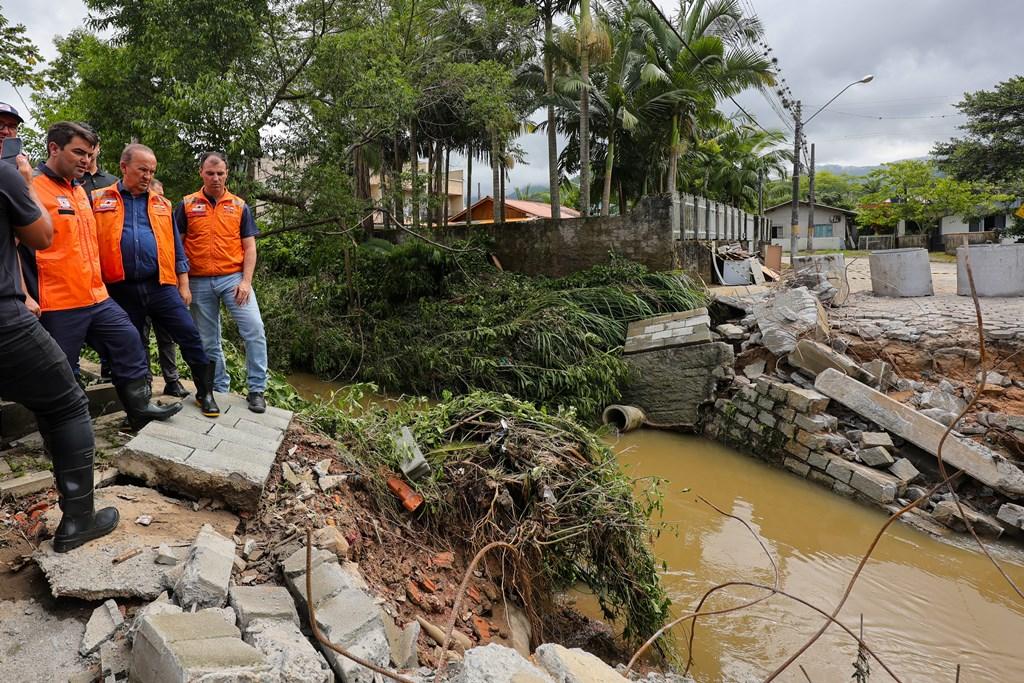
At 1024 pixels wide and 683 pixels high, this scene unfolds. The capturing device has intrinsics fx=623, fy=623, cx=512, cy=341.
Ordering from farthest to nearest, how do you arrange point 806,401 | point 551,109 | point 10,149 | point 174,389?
point 551,109 < point 806,401 < point 174,389 < point 10,149

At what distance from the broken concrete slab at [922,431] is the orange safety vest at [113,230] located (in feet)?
24.6

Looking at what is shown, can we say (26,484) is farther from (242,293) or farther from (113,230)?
(242,293)

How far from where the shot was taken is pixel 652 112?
18.0m

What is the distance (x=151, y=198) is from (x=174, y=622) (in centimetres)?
270

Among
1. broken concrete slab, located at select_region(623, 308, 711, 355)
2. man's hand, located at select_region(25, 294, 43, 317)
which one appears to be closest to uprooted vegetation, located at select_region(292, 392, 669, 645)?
man's hand, located at select_region(25, 294, 43, 317)

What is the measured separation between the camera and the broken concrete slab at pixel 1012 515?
6.30 m

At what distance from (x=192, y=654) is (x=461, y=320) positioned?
30.6 feet

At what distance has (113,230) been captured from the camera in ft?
11.5

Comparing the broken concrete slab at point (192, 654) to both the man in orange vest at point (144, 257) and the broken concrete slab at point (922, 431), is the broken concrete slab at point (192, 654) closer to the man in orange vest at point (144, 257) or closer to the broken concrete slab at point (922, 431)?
the man in orange vest at point (144, 257)

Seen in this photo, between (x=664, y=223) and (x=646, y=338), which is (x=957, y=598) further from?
(x=664, y=223)

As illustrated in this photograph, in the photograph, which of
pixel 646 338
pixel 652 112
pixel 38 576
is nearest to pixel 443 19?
pixel 652 112

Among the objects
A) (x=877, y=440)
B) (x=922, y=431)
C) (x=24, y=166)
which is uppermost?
(x=24, y=166)

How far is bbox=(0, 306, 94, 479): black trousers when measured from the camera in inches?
91.1

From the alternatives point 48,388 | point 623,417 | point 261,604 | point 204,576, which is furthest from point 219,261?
point 623,417
